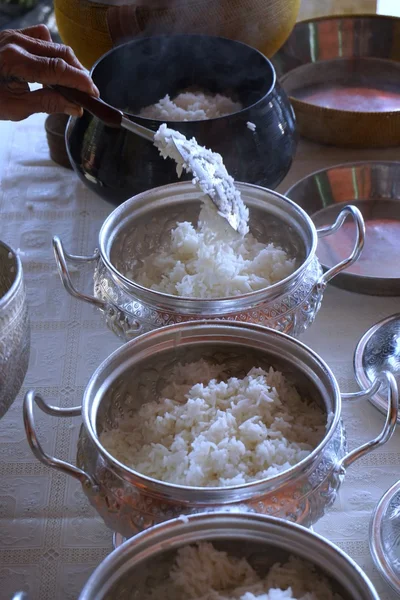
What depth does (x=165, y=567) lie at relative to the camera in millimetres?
641

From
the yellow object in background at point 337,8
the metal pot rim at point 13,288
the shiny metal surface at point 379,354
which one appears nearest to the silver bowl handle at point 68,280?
the metal pot rim at point 13,288

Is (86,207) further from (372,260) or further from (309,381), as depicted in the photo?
(309,381)

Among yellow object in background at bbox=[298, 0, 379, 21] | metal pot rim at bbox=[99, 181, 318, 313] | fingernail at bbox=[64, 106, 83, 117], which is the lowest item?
yellow object in background at bbox=[298, 0, 379, 21]

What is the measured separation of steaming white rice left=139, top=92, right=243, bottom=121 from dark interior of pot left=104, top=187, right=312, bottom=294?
0.24 metres

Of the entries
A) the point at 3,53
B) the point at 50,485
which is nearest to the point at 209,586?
the point at 50,485

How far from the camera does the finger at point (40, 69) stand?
1126mm

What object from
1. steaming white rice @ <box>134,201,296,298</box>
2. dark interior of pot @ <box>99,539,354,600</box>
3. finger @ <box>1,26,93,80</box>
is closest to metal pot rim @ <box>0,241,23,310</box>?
steaming white rice @ <box>134,201,296,298</box>

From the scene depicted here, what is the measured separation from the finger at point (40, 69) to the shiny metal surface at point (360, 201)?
423 mm

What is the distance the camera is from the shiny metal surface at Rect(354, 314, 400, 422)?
104 centimetres

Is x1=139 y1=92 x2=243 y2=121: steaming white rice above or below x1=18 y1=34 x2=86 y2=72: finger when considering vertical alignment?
below

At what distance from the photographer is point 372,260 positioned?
1.26 meters

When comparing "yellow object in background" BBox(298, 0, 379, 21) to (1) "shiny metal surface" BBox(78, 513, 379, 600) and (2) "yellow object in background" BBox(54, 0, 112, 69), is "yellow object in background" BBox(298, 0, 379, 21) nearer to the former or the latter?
(2) "yellow object in background" BBox(54, 0, 112, 69)

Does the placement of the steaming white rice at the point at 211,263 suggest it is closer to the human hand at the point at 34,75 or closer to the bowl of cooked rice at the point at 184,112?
the bowl of cooked rice at the point at 184,112

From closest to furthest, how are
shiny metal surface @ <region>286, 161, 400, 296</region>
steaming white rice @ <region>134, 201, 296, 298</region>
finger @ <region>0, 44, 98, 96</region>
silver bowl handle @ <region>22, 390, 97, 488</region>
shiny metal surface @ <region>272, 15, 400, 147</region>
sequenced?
silver bowl handle @ <region>22, 390, 97, 488</region>, steaming white rice @ <region>134, 201, 296, 298</region>, finger @ <region>0, 44, 98, 96</region>, shiny metal surface @ <region>286, 161, 400, 296</region>, shiny metal surface @ <region>272, 15, 400, 147</region>
